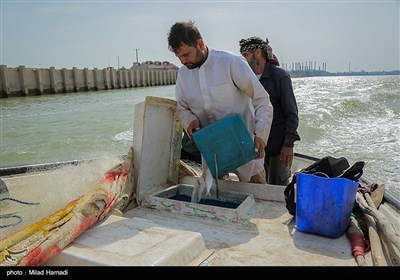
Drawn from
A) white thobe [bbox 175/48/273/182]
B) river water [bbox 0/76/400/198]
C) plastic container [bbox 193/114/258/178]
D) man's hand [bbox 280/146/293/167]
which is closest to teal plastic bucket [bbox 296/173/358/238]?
plastic container [bbox 193/114/258/178]

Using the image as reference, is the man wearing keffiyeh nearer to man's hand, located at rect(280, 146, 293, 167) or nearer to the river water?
man's hand, located at rect(280, 146, 293, 167)

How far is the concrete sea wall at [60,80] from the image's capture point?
76.7ft

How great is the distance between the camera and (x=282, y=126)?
3.44m

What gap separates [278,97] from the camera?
3.41 meters

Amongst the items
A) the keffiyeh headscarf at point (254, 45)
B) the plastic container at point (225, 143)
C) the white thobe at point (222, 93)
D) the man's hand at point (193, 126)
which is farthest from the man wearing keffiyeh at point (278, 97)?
the man's hand at point (193, 126)

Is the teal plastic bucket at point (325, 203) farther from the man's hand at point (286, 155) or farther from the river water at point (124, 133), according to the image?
the river water at point (124, 133)

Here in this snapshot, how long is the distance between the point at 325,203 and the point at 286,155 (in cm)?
121

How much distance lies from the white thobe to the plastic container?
16 cm

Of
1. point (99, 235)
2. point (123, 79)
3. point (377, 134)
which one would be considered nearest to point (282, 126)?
point (99, 235)

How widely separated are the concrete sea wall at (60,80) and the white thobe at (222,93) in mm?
23328

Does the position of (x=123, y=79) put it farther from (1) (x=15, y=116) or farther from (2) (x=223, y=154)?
(2) (x=223, y=154)

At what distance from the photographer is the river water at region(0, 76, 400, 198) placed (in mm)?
9203

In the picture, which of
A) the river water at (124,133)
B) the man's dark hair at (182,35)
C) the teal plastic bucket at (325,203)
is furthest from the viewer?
the river water at (124,133)

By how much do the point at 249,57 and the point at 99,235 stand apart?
224cm
